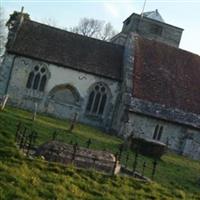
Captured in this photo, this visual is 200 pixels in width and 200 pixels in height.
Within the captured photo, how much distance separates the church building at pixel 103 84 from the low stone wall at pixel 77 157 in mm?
17728

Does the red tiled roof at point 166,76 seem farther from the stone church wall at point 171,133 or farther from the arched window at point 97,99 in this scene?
the arched window at point 97,99

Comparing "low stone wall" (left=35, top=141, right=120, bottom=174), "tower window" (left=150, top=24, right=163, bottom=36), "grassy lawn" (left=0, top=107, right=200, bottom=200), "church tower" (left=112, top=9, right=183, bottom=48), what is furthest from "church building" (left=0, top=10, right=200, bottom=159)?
"low stone wall" (left=35, top=141, right=120, bottom=174)

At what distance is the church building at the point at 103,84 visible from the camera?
33031mm

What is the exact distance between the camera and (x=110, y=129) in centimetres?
3497

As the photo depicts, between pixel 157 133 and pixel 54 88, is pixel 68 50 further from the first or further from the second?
pixel 157 133

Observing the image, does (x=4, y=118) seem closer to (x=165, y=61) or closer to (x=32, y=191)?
(x=32, y=191)

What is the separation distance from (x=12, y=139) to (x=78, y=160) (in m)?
2.83

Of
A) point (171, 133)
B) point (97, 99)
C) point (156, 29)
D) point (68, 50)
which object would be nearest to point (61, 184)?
point (171, 133)

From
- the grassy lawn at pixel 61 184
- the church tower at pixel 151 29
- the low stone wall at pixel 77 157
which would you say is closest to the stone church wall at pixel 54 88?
the church tower at pixel 151 29

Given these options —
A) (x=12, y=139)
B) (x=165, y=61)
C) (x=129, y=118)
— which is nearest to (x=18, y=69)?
(x=129, y=118)

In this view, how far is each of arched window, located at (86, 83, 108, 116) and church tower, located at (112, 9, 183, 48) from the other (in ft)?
36.4

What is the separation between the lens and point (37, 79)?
116ft

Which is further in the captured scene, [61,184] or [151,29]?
[151,29]

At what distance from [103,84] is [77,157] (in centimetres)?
2227
